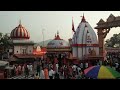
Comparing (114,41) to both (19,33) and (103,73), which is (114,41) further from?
(103,73)

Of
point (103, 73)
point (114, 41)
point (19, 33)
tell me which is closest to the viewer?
point (103, 73)

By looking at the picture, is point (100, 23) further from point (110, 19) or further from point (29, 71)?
point (29, 71)

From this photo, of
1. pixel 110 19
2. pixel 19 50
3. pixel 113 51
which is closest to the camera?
pixel 110 19

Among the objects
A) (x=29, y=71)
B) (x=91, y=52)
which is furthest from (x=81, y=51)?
(x=29, y=71)

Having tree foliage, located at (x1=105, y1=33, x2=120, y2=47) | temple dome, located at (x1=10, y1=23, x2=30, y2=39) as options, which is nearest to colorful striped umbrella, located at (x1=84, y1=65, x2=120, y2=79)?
temple dome, located at (x1=10, y1=23, x2=30, y2=39)

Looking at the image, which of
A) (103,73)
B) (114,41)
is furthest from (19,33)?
(114,41)

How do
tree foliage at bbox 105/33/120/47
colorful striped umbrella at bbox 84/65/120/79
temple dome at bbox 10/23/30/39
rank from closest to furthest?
1. colorful striped umbrella at bbox 84/65/120/79
2. temple dome at bbox 10/23/30/39
3. tree foliage at bbox 105/33/120/47

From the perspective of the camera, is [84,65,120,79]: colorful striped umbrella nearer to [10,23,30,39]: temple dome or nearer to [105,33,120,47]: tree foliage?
[10,23,30,39]: temple dome

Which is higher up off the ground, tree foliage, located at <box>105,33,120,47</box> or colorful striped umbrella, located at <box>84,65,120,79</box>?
tree foliage, located at <box>105,33,120,47</box>

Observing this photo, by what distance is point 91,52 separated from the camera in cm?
2164

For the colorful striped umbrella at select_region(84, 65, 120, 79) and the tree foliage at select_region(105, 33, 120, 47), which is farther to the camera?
the tree foliage at select_region(105, 33, 120, 47)

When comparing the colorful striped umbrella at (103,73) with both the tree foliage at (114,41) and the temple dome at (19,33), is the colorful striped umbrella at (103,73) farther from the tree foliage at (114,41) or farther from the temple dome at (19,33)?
the tree foliage at (114,41)
